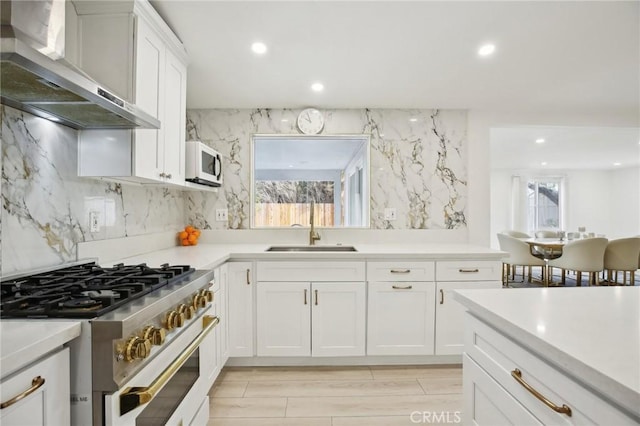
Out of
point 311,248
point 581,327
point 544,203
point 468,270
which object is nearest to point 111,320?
point 581,327

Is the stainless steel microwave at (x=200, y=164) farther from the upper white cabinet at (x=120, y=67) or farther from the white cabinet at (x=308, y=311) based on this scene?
the white cabinet at (x=308, y=311)

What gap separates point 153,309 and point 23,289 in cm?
49

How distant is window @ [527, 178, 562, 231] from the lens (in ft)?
29.3

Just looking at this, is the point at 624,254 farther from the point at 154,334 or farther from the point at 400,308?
the point at 154,334

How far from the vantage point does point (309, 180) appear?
3.30 m

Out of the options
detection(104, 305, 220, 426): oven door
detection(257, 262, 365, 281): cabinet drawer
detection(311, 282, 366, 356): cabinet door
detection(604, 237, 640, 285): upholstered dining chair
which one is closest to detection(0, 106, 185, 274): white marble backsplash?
detection(104, 305, 220, 426): oven door

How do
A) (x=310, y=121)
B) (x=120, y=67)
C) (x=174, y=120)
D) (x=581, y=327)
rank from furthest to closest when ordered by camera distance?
(x=310, y=121), (x=174, y=120), (x=120, y=67), (x=581, y=327)

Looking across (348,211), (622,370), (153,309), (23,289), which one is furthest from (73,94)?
(348,211)

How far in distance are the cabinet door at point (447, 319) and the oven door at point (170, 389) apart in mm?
1686

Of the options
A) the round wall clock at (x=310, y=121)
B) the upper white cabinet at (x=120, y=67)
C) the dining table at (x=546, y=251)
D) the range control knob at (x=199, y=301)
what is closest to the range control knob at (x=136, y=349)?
the range control knob at (x=199, y=301)

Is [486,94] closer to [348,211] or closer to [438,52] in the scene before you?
[438,52]

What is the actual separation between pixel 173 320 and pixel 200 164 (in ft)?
4.85

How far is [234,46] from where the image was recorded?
6.64 ft

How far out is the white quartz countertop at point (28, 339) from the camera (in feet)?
2.10
